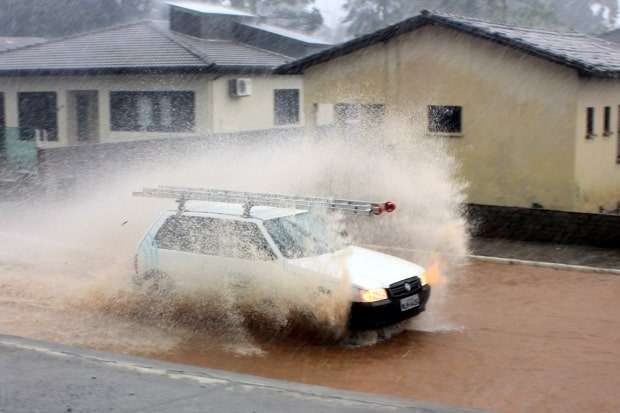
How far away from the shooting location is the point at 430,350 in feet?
31.0

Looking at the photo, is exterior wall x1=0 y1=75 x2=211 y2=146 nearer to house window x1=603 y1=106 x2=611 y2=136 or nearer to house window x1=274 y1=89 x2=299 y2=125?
house window x1=274 y1=89 x2=299 y2=125

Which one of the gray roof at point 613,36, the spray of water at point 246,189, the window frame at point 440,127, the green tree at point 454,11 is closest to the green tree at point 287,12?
the green tree at point 454,11

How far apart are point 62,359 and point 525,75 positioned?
A: 472 inches

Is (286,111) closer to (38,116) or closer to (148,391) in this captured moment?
(38,116)

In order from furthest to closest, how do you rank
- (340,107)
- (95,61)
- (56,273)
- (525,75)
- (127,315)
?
(95,61) < (340,107) < (525,75) < (56,273) < (127,315)

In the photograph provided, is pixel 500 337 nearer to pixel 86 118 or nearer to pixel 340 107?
pixel 340 107

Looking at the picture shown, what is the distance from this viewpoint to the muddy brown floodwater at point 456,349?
8.15 metres

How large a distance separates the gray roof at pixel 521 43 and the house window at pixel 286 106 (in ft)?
26.3

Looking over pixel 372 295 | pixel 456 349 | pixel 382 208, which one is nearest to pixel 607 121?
pixel 456 349

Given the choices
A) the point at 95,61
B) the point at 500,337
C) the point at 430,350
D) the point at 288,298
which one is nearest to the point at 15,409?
the point at 288,298

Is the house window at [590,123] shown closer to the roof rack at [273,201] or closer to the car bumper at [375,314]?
the roof rack at [273,201]

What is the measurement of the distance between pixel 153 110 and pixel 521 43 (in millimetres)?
13225

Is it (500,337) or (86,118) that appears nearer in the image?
(500,337)

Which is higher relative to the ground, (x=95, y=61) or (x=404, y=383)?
(x=95, y=61)
